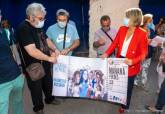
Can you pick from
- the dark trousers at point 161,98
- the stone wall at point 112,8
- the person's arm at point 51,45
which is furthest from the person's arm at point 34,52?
the stone wall at point 112,8

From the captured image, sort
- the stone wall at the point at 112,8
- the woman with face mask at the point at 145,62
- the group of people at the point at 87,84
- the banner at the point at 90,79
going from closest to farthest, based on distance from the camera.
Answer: the banner at the point at 90,79 → the group of people at the point at 87,84 → the woman with face mask at the point at 145,62 → the stone wall at the point at 112,8

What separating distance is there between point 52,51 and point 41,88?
0.71 meters

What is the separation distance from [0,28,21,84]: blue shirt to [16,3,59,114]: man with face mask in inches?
25.6

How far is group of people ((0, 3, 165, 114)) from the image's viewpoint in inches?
178

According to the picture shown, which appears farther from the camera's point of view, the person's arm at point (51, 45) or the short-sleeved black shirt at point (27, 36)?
the person's arm at point (51, 45)

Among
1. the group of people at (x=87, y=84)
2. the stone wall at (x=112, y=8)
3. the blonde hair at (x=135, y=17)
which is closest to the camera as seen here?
the blonde hair at (x=135, y=17)

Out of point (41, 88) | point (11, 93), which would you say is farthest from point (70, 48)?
point (11, 93)

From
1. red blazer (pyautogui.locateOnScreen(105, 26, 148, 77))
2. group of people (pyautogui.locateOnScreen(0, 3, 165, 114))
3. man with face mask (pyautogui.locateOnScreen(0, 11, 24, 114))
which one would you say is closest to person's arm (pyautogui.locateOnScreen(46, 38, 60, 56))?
group of people (pyautogui.locateOnScreen(0, 3, 165, 114))

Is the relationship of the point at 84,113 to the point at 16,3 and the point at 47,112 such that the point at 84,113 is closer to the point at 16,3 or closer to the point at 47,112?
the point at 47,112

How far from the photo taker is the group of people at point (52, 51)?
14.9ft

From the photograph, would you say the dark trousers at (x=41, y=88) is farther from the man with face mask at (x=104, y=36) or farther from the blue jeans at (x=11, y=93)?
the man with face mask at (x=104, y=36)

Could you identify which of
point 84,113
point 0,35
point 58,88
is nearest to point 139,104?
Result: point 84,113

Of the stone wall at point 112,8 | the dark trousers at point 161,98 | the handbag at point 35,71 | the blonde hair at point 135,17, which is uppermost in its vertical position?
the stone wall at point 112,8

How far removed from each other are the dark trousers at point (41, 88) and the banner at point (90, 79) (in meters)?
0.13
